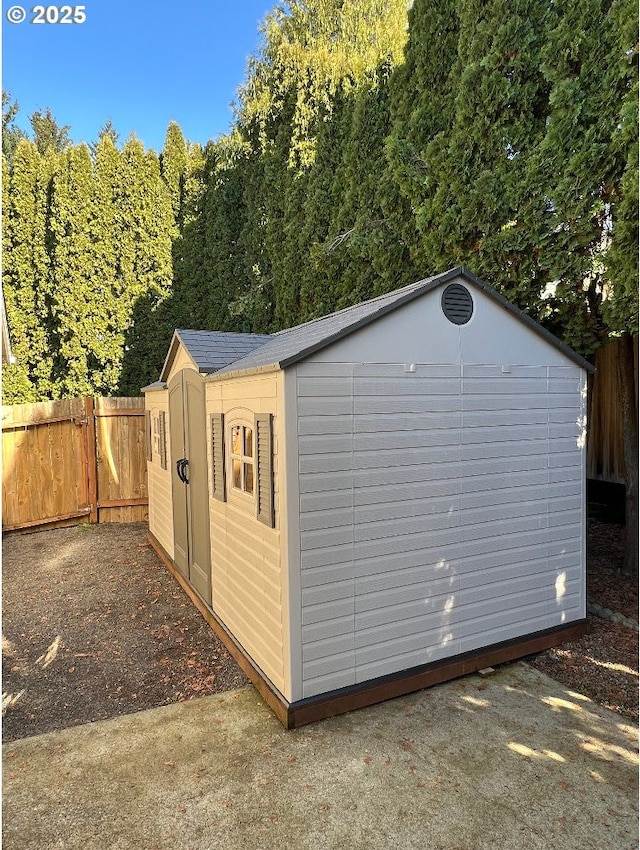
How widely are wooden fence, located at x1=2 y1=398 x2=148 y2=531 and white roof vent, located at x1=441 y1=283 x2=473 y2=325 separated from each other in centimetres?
656

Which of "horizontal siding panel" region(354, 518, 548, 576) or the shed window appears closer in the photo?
"horizontal siding panel" region(354, 518, 548, 576)

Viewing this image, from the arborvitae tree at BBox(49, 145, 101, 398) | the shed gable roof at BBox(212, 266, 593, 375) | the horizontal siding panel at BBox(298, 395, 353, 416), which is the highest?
the arborvitae tree at BBox(49, 145, 101, 398)

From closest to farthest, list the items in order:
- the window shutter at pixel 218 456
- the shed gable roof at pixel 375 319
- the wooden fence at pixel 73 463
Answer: the shed gable roof at pixel 375 319
the window shutter at pixel 218 456
the wooden fence at pixel 73 463

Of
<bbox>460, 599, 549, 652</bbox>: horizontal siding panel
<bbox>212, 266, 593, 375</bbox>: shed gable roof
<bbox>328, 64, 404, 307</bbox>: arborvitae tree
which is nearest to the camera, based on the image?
<bbox>212, 266, 593, 375</bbox>: shed gable roof

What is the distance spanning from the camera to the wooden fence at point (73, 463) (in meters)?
7.88

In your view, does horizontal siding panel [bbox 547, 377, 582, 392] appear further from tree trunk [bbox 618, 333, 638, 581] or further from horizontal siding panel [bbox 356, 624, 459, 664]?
horizontal siding panel [bbox 356, 624, 459, 664]

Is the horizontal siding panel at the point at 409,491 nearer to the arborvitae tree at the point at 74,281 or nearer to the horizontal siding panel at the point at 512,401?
the horizontal siding panel at the point at 512,401

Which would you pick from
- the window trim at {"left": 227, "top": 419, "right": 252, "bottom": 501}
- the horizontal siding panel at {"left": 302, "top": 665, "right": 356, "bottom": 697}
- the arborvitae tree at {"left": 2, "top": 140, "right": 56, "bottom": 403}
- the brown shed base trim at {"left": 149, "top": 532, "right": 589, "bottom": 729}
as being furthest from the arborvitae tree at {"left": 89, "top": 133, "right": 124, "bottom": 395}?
the horizontal siding panel at {"left": 302, "top": 665, "right": 356, "bottom": 697}

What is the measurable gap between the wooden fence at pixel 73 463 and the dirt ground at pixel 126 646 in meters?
1.46

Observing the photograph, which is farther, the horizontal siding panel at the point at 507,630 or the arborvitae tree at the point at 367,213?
the arborvitae tree at the point at 367,213

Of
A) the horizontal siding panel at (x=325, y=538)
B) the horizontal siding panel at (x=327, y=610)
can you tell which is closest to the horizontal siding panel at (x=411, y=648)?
the horizontal siding panel at (x=327, y=610)

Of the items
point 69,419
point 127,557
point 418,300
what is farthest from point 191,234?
point 418,300

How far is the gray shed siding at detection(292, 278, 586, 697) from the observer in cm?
327

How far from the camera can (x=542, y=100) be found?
4.70 m
